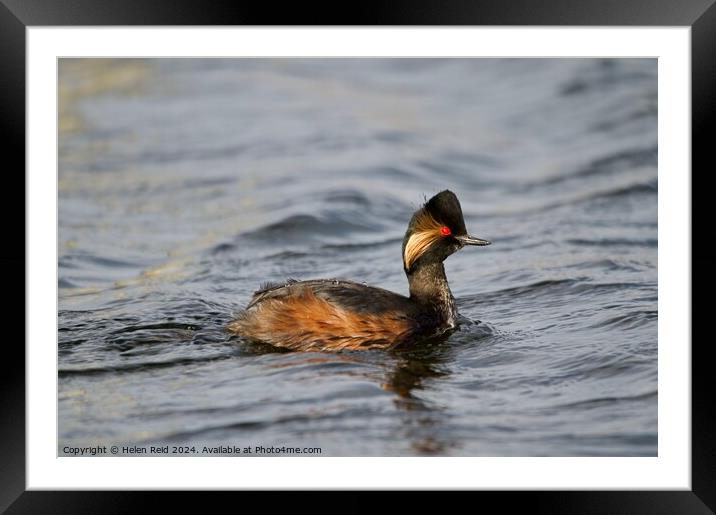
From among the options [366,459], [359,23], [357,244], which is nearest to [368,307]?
[366,459]

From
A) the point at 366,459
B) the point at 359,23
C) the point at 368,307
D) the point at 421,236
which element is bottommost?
the point at 366,459

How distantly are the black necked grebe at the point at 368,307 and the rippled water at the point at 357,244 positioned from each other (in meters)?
0.16

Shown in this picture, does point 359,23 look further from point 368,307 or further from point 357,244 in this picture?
point 357,244

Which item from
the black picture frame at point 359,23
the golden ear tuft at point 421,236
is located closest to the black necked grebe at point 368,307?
the golden ear tuft at point 421,236

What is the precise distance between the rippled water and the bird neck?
0.31m

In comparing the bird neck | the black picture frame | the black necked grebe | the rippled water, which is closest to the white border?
the black picture frame

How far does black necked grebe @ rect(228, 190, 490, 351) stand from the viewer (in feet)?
27.1

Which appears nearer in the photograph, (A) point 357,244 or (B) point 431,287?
(B) point 431,287

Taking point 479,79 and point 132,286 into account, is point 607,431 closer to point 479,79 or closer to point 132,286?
point 132,286

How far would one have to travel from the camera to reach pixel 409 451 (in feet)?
21.9

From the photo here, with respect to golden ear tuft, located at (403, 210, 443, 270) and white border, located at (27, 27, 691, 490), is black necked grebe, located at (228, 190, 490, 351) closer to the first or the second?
golden ear tuft, located at (403, 210, 443, 270)

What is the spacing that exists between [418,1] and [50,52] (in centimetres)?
234

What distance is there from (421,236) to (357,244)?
318 cm

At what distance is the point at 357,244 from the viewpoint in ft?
39.1
